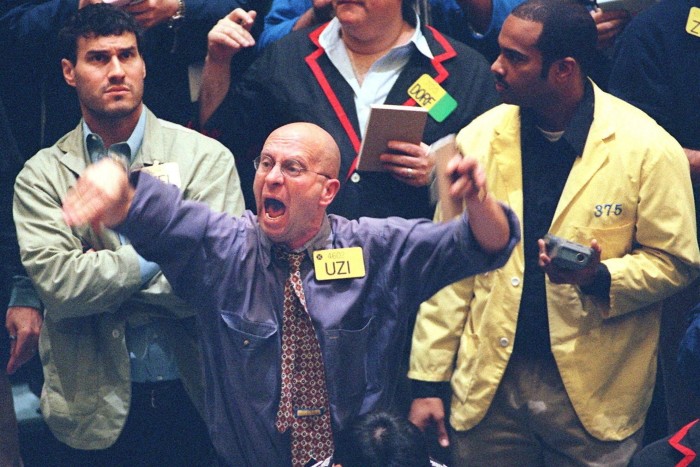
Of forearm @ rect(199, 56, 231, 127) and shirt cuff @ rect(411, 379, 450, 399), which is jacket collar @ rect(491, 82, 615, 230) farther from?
forearm @ rect(199, 56, 231, 127)

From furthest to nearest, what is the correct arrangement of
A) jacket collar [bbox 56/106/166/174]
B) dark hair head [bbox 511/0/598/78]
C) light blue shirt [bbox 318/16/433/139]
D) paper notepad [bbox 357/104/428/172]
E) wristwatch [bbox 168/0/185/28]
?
wristwatch [bbox 168/0/185/28], light blue shirt [bbox 318/16/433/139], jacket collar [bbox 56/106/166/174], dark hair head [bbox 511/0/598/78], paper notepad [bbox 357/104/428/172]

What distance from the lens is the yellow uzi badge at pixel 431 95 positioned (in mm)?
4688

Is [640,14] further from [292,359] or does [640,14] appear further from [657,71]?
[292,359]

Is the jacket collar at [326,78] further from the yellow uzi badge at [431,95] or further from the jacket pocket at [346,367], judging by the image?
the jacket pocket at [346,367]

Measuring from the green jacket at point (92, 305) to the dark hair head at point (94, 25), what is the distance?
448 mm

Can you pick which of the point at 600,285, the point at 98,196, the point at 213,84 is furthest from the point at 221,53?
the point at 600,285

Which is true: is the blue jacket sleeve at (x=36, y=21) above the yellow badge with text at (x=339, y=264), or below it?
above

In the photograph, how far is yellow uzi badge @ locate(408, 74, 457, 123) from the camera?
469 cm

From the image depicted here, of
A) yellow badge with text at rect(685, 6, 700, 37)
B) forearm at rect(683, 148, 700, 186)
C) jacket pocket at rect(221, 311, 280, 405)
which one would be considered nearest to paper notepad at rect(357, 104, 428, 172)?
jacket pocket at rect(221, 311, 280, 405)

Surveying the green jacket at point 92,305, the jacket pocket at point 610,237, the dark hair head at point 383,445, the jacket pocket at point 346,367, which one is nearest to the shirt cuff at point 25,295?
the green jacket at point 92,305

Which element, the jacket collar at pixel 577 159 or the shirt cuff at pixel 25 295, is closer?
the jacket collar at pixel 577 159

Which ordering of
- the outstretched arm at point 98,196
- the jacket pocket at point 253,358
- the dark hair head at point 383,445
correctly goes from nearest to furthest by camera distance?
the outstretched arm at point 98,196 → the dark hair head at point 383,445 → the jacket pocket at point 253,358

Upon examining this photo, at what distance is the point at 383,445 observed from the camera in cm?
352

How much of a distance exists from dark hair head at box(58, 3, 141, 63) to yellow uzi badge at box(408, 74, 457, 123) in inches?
39.9
